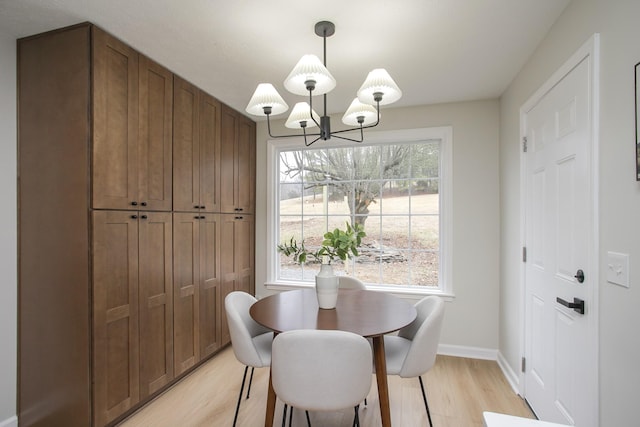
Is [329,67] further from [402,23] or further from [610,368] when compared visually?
[610,368]

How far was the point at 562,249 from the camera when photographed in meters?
1.73

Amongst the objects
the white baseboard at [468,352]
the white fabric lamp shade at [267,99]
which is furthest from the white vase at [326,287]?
the white baseboard at [468,352]

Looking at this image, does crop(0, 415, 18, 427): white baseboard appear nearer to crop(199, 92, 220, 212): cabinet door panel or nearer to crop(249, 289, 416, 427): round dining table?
crop(249, 289, 416, 427): round dining table

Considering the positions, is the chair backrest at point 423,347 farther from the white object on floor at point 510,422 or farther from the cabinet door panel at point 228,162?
the cabinet door panel at point 228,162

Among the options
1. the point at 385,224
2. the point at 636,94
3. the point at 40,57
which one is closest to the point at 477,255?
the point at 385,224

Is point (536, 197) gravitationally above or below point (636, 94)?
below

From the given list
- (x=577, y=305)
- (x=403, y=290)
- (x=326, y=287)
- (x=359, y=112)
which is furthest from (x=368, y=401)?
(x=359, y=112)

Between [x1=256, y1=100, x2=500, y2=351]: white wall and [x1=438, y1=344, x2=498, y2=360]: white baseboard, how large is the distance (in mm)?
27

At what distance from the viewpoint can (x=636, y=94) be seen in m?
1.12

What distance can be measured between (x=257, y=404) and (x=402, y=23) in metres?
2.64

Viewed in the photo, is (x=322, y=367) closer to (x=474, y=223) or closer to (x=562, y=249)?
(x=562, y=249)

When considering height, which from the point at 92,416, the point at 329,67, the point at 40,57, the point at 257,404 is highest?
the point at 329,67

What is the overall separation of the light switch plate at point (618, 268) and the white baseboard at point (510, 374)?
1.49 meters

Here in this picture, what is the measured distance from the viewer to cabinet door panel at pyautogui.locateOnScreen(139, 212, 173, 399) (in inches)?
84.5
